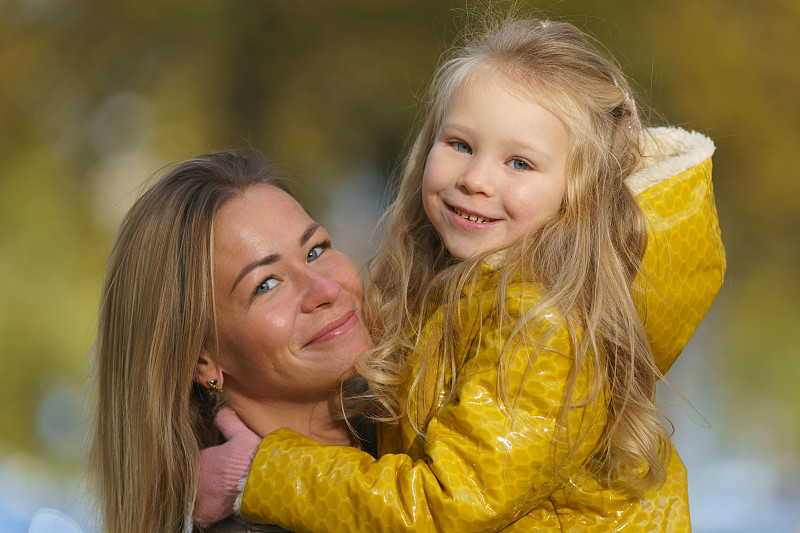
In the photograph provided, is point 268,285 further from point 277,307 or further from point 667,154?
point 667,154

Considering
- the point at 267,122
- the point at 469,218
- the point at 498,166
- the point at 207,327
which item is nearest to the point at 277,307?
the point at 207,327

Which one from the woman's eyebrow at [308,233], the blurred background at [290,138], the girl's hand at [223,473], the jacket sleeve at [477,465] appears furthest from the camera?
the blurred background at [290,138]

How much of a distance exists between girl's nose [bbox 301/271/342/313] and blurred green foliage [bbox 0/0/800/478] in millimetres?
4560

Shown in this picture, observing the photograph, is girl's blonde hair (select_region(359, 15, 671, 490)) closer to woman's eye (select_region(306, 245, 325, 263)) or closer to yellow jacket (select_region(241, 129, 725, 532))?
yellow jacket (select_region(241, 129, 725, 532))

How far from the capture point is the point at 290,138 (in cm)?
697

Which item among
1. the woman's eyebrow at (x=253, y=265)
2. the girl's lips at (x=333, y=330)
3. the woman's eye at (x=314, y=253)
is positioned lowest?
the girl's lips at (x=333, y=330)

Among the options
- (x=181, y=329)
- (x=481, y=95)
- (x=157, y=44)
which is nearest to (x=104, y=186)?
(x=157, y=44)

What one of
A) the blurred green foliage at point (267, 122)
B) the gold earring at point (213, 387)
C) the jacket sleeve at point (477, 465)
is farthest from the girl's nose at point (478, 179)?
the blurred green foliage at point (267, 122)

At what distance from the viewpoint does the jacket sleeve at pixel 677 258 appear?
5.51ft

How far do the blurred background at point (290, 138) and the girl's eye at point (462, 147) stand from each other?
461 centimetres

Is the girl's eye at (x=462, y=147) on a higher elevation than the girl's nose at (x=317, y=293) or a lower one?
higher

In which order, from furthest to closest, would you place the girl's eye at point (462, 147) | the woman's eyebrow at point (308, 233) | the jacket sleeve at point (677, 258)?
the woman's eyebrow at point (308, 233) → the girl's eye at point (462, 147) → the jacket sleeve at point (677, 258)

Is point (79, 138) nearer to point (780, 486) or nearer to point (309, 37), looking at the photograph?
point (309, 37)

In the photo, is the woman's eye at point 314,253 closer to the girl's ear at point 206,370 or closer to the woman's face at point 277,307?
the woman's face at point 277,307
